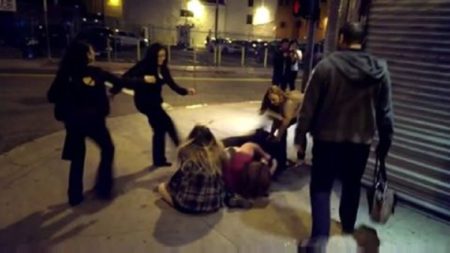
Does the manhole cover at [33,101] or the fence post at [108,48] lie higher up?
the fence post at [108,48]

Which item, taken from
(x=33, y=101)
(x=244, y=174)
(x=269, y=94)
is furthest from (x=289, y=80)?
(x=244, y=174)

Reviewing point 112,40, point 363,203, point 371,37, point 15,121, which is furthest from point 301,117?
point 112,40

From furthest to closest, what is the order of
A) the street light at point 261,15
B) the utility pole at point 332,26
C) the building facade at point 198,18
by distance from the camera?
1. the street light at point 261,15
2. the building facade at point 198,18
3. the utility pole at point 332,26

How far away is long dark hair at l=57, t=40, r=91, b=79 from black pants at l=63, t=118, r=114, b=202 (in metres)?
0.48

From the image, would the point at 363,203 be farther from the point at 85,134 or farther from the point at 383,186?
the point at 85,134

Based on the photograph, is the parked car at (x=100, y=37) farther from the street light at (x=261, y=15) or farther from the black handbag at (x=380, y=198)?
the street light at (x=261, y=15)

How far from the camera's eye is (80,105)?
4227 millimetres

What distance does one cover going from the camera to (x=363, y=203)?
16.1ft

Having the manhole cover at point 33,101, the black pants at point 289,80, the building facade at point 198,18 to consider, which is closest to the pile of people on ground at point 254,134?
the manhole cover at point 33,101

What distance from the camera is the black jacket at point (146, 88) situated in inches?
209

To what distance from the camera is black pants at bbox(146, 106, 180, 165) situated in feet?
18.5

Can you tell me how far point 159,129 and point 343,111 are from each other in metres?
2.95

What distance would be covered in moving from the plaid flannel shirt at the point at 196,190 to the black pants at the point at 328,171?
109 cm

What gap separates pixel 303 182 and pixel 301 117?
7.44 ft
